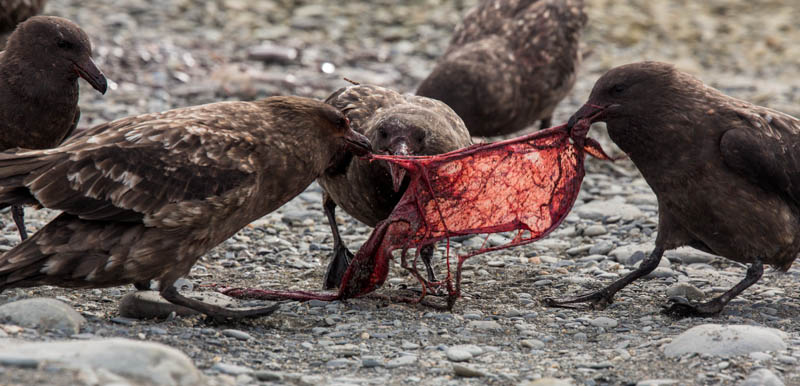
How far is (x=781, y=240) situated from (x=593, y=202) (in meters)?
2.49

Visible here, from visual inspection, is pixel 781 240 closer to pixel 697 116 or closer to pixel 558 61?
pixel 697 116

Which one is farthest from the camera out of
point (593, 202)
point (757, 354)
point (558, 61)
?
point (558, 61)

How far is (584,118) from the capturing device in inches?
218

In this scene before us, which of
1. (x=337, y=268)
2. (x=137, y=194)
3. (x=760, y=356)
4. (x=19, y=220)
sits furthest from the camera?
(x=337, y=268)

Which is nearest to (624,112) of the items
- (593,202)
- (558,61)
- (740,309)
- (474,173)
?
(474,173)

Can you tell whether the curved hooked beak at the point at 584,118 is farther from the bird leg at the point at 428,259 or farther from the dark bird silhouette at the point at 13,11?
the dark bird silhouette at the point at 13,11

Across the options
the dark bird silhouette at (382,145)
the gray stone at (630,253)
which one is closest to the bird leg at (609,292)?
the gray stone at (630,253)

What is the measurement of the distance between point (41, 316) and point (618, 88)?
10.4ft

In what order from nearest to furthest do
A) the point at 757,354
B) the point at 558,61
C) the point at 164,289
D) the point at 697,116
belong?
the point at 757,354 → the point at 164,289 → the point at 697,116 → the point at 558,61

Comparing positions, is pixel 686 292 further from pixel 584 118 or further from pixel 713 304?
A: pixel 584 118

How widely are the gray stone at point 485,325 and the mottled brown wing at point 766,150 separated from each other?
1504mm

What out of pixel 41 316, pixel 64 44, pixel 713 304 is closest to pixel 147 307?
pixel 41 316

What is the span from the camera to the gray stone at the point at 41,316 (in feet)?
14.6

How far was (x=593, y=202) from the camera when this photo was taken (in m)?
Result: 7.95
